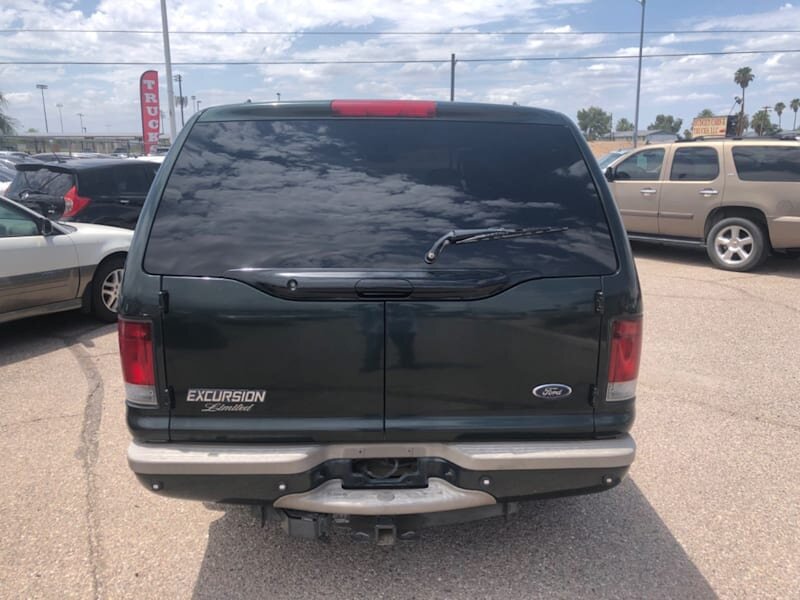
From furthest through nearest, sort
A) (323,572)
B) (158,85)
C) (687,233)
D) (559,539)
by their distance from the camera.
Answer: (158,85) < (687,233) < (559,539) < (323,572)

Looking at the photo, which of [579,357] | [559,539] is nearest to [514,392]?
[579,357]

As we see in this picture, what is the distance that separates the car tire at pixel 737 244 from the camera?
9.20 m

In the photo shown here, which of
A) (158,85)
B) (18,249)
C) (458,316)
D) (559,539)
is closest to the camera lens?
(458,316)

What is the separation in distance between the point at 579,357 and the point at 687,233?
8625 millimetres

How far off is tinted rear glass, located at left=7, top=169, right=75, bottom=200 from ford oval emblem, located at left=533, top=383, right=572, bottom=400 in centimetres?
843

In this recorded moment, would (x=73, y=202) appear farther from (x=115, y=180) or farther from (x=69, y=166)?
(x=115, y=180)

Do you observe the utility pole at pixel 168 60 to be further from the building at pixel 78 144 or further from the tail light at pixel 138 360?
the building at pixel 78 144

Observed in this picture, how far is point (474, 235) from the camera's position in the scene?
2.39m

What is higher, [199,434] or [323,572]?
[199,434]

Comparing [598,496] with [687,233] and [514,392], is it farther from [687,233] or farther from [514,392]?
[687,233]

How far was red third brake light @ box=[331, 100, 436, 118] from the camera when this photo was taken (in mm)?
2664

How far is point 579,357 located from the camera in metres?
2.39

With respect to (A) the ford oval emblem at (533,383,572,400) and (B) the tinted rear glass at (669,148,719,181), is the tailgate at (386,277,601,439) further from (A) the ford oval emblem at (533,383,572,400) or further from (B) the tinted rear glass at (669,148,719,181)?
(B) the tinted rear glass at (669,148,719,181)

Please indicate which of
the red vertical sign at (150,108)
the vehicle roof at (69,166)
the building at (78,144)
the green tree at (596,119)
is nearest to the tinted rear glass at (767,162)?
the vehicle roof at (69,166)
